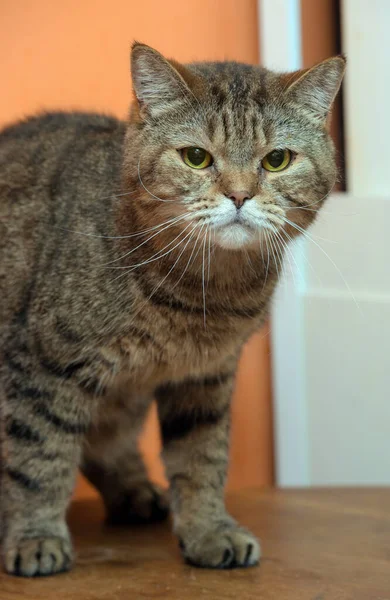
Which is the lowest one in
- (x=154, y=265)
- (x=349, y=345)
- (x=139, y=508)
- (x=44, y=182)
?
(x=139, y=508)

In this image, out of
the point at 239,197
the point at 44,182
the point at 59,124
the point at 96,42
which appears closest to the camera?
the point at 239,197

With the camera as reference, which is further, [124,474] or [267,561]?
[124,474]

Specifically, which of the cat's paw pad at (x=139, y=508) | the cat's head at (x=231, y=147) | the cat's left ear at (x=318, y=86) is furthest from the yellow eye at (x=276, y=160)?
the cat's paw pad at (x=139, y=508)

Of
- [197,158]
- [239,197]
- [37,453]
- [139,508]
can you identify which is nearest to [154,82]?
[197,158]

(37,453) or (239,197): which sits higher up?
(239,197)

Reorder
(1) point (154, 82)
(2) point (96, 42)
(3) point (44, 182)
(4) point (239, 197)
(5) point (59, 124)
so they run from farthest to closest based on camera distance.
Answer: (2) point (96, 42) < (5) point (59, 124) < (3) point (44, 182) < (1) point (154, 82) < (4) point (239, 197)

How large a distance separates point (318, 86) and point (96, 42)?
842 mm

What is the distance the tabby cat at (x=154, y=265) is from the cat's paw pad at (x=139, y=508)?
0.25 metres

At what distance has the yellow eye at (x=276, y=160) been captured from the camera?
4.14 feet

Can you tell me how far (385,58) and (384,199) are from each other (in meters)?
0.33

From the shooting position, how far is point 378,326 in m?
1.97

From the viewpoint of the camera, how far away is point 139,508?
1.71m

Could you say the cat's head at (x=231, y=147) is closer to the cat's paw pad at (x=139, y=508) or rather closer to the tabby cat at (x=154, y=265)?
the tabby cat at (x=154, y=265)

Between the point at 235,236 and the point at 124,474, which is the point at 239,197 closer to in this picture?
the point at 235,236
